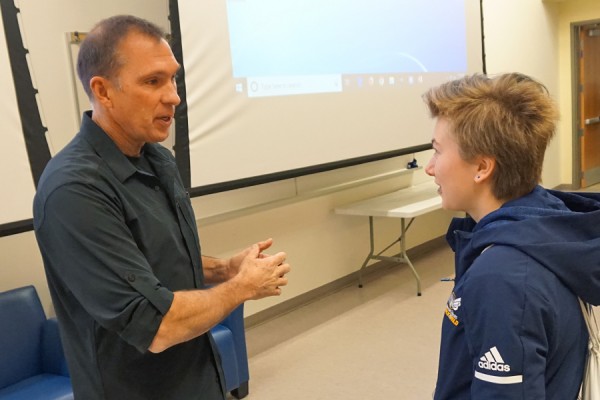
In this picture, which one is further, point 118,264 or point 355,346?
point 355,346

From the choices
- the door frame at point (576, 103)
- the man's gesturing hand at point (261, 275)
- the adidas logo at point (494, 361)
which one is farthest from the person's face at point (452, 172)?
the door frame at point (576, 103)

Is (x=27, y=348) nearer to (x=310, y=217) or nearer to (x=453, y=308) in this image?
(x=453, y=308)

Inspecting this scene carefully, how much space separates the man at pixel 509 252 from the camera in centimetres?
85

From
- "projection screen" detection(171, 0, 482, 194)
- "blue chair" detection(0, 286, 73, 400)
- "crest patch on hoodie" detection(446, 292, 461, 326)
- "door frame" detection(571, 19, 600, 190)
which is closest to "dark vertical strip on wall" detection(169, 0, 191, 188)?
"projection screen" detection(171, 0, 482, 194)

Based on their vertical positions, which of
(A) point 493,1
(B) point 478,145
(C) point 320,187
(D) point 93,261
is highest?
(A) point 493,1

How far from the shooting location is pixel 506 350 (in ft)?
2.75

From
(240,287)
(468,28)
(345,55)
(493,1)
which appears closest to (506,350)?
(240,287)

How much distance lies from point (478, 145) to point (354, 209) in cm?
319

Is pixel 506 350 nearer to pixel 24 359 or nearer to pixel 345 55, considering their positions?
pixel 24 359

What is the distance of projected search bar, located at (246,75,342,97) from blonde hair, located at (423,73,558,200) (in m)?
2.31

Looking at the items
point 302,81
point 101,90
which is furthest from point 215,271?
point 302,81

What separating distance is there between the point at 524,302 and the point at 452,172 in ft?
0.96

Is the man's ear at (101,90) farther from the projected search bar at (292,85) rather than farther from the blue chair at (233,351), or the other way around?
the projected search bar at (292,85)

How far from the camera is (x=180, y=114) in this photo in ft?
9.25
